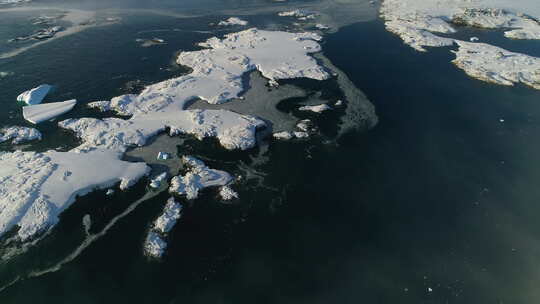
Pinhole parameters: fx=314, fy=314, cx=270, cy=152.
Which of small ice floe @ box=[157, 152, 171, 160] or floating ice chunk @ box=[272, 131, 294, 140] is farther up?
floating ice chunk @ box=[272, 131, 294, 140]

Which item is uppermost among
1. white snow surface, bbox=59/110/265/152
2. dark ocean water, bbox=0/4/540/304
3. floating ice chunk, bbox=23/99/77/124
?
floating ice chunk, bbox=23/99/77/124

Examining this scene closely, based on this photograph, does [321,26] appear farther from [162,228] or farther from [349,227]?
[162,228]

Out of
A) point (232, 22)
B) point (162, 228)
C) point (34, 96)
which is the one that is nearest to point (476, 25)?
point (232, 22)

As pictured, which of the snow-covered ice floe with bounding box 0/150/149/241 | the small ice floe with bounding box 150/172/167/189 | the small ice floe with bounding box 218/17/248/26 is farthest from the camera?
the small ice floe with bounding box 218/17/248/26

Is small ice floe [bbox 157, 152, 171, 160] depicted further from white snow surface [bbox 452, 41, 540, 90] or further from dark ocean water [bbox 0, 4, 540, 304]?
white snow surface [bbox 452, 41, 540, 90]

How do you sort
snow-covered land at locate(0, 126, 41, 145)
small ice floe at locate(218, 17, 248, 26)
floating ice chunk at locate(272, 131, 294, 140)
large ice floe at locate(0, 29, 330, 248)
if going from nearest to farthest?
large ice floe at locate(0, 29, 330, 248) < snow-covered land at locate(0, 126, 41, 145) < floating ice chunk at locate(272, 131, 294, 140) < small ice floe at locate(218, 17, 248, 26)

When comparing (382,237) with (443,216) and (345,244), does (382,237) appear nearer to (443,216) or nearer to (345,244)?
(345,244)

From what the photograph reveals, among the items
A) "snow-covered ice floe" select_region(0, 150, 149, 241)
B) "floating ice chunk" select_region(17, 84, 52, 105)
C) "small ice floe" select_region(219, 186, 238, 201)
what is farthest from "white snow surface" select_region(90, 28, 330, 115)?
"small ice floe" select_region(219, 186, 238, 201)

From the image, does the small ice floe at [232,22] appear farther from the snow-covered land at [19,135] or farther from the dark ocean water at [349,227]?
the snow-covered land at [19,135]
